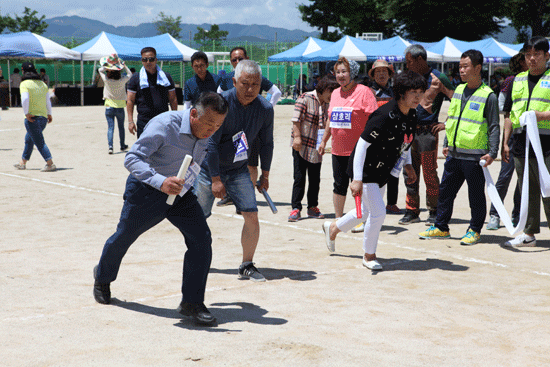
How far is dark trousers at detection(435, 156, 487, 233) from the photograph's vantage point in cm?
671

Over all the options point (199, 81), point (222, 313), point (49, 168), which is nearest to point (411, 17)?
point (49, 168)

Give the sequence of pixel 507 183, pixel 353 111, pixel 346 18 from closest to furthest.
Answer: pixel 353 111, pixel 507 183, pixel 346 18

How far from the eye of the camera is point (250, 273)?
17.5 feet

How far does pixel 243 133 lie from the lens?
5238 millimetres

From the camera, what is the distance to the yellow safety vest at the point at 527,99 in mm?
6398

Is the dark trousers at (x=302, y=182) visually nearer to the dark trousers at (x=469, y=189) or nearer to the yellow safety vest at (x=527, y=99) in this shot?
the dark trousers at (x=469, y=189)

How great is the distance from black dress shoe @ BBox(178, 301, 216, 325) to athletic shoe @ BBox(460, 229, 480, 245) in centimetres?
357

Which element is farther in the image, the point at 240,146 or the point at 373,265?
the point at 373,265

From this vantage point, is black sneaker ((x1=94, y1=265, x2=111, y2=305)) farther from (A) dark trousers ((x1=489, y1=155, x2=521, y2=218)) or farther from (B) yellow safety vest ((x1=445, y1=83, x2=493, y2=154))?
(A) dark trousers ((x1=489, y1=155, x2=521, y2=218))

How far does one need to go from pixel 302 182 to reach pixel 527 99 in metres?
3.01

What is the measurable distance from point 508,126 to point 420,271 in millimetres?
2123

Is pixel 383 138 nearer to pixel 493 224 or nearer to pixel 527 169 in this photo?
pixel 527 169

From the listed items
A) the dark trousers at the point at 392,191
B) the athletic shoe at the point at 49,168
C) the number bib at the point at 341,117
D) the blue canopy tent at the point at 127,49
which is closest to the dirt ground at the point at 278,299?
the dark trousers at the point at 392,191

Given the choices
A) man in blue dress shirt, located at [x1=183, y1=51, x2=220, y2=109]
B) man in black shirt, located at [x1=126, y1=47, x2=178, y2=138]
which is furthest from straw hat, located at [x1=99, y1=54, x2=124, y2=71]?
man in blue dress shirt, located at [x1=183, y1=51, x2=220, y2=109]
